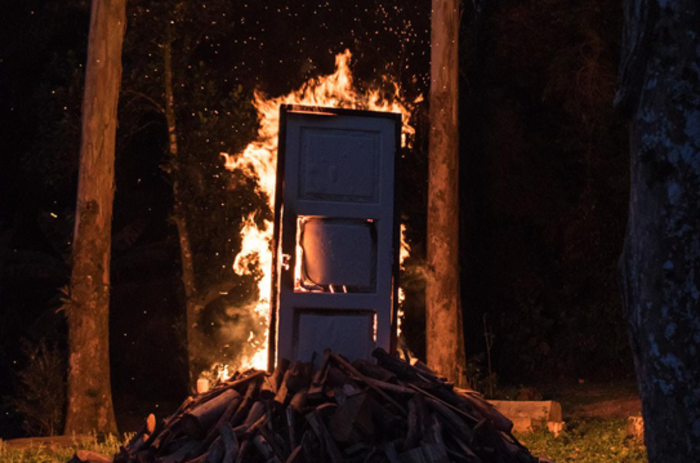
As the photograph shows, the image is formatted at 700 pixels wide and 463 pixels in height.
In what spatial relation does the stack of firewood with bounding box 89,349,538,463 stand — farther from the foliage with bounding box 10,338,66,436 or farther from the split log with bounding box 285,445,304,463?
the foliage with bounding box 10,338,66,436

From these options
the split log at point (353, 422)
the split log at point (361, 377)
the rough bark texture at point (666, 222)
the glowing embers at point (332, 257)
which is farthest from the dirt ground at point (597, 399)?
the rough bark texture at point (666, 222)

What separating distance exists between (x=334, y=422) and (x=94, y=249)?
20.5 ft

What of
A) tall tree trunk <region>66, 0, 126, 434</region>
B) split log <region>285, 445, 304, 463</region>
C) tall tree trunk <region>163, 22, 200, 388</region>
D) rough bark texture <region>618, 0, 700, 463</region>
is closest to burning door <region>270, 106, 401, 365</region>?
split log <region>285, 445, 304, 463</region>

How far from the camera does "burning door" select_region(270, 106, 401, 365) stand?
7648mm

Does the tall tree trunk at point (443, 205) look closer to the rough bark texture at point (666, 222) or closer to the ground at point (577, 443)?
the ground at point (577, 443)

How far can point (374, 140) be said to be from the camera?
7918 mm

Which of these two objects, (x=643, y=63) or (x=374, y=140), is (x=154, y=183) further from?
(x=643, y=63)

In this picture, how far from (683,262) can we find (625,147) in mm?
14494

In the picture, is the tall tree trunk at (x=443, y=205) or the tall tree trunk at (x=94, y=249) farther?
the tall tree trunk at (x=443, y=205)

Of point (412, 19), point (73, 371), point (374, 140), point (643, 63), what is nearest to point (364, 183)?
point (374, 140)

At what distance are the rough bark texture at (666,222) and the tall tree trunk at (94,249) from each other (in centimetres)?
925

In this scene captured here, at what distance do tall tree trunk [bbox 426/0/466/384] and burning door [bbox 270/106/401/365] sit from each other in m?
4.56

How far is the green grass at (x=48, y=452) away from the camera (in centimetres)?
902

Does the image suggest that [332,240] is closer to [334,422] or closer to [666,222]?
[334,422]
